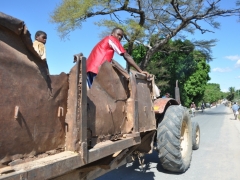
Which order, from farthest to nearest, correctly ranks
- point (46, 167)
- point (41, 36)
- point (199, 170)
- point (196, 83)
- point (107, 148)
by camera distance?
point (196, 83) → point (199, 170) → point (41, 36) → point (107, 148) → point (46, 167)

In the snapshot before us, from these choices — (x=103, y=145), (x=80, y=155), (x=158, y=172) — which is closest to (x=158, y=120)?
(x=158, y=172)

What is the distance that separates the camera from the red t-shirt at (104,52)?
3748 millimetres

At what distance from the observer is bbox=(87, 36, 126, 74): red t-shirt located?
3.75 m

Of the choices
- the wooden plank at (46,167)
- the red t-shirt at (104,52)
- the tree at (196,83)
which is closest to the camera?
the wooden plank at (46,167)

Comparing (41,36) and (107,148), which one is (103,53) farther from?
(107,148)

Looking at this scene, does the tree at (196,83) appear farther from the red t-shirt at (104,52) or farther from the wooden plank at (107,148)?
the wooden plank at (107,148)

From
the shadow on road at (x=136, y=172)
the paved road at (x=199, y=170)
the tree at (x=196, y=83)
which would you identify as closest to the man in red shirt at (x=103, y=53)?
the shadow on road at (x=136, y=172)

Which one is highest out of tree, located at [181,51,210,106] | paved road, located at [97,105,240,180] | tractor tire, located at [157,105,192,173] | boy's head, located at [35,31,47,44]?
tree, located at [181,51,210,106]

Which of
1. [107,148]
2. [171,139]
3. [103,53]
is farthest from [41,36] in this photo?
[171,139]

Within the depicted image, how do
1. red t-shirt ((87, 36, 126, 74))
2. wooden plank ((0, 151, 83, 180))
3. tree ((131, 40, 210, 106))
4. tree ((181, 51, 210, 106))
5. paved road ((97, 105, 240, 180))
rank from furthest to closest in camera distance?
1. tree ((181, 51, 210, 106))
2. tree ((131, 40, 210, 106))
3. paved road ((97, 105, 240, 180))
4. red t-shirt ((87, 36, 126, 74))
5. wooden plank ((0, 151, 83, 180))

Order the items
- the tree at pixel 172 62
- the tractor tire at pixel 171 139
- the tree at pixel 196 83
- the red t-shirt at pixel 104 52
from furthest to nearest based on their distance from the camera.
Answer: the tree at pixel 196 83 < the tree at pixel 172 62 < the tractor tire at pixel 171 139 < the red t-shirt at pixel 104 52

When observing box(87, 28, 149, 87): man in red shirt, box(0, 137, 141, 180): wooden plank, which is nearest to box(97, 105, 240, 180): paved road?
box(87, 28, 149, 87): man in red shirt

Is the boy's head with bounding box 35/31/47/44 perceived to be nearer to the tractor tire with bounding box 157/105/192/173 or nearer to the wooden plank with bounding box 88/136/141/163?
the wooden plank with bounding box 88/136/141/163

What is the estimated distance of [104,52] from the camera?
379cm
